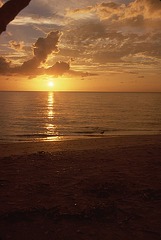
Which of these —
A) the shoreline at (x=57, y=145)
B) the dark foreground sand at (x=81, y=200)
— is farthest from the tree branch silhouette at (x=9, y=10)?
the shoreline at (x=57, y=145)

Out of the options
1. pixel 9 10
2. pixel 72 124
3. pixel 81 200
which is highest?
pixel 9 10

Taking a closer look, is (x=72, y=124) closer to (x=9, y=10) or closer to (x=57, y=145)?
(x=57, y=145)

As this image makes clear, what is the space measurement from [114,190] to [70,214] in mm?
2187

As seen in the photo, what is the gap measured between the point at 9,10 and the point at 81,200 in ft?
18.8

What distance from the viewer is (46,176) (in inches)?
354

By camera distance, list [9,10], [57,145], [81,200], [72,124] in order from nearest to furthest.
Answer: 1. [9,10]
2. [81,200]
3. [57,145]
4. [72,124]

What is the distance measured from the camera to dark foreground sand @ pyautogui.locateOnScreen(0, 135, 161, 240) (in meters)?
5.03

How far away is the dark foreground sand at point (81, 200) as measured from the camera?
503 cm

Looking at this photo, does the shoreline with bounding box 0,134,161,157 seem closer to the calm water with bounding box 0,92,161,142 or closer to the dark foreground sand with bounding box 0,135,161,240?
the dark foreground sand with bounding box 0,135,161,240

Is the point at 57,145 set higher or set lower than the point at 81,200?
lower

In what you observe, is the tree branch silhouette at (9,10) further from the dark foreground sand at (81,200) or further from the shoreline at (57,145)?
the shoreline at (57,145)

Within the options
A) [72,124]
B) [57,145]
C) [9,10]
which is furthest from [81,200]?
[72,124]

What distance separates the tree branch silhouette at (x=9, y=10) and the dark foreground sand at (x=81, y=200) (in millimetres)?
4643

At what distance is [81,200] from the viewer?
6.62 m
